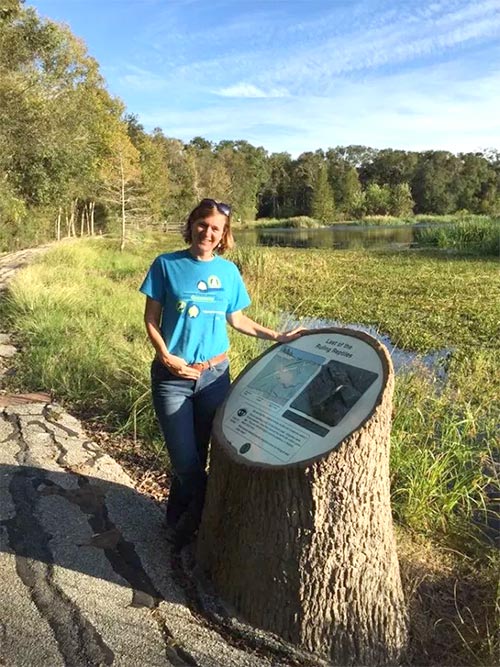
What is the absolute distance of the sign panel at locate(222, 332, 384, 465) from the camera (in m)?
2.21

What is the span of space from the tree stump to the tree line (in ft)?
53.4

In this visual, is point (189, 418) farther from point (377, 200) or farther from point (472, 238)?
point (377, 200)

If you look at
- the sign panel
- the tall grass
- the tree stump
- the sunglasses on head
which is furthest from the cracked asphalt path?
the tall grass

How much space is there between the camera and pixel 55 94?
1870cm

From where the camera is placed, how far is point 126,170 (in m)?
29.4

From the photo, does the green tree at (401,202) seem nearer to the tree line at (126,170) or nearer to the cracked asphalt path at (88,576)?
the tree line at (126,170)

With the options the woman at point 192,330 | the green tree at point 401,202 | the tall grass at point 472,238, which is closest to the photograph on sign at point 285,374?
the woman at point 192,330

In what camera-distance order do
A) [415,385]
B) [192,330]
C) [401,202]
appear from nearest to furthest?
[192,330]
[415,385]
[401,202]

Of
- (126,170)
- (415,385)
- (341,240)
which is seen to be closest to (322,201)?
(341,240)

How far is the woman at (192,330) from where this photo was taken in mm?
2559

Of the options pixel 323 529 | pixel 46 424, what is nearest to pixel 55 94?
pixel 46 424

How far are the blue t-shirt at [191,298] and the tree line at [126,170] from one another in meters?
15.7

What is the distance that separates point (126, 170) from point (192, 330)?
28.6 m

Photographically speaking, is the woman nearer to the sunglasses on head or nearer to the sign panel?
the sunglasses on head
